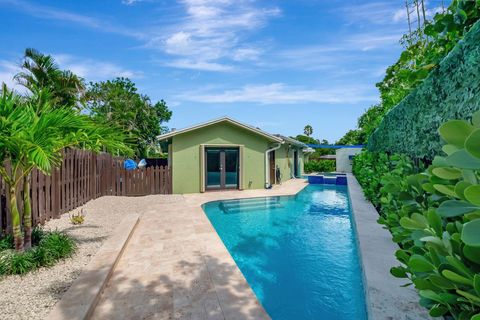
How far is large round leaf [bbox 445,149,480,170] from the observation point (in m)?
0.66

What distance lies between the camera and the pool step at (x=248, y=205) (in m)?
11.9

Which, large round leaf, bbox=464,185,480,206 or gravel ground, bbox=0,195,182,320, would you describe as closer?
large round leaf, bbox=464,185,480,206

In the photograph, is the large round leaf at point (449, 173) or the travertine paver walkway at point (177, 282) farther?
the travertine paver walkway at point (177, 282)

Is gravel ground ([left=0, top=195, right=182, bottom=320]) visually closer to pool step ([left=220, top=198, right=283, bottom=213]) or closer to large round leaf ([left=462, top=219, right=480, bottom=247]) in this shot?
→ large round leaf ([left=462, top=219, right=480, bottom=247])

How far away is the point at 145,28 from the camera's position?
11.4 meters

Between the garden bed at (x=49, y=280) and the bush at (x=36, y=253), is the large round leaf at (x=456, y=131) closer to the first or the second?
the garden bed at (x=49, y=280)

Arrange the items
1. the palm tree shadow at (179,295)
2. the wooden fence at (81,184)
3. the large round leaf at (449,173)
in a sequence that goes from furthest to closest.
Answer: the wooden fence at (81,184)
the palm tree shadow at (179,295)
the large round leaf at (449,173)

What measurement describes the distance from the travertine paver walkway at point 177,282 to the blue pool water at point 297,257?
577mm

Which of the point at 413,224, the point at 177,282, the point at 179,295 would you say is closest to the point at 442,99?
the point at 413,224

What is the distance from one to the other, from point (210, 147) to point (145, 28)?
691 cm

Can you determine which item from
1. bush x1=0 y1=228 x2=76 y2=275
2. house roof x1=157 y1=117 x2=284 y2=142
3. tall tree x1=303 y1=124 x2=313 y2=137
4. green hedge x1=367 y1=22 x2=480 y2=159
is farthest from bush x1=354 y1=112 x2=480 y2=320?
tall tree x1=303 y1=124 x2=313 y2=137

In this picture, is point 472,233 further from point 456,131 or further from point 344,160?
point 344,160

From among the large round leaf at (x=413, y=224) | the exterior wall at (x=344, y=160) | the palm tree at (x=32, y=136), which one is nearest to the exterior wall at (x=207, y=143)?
the palm tree at (x=32, y=136)

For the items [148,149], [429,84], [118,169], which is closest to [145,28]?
[118,169]
